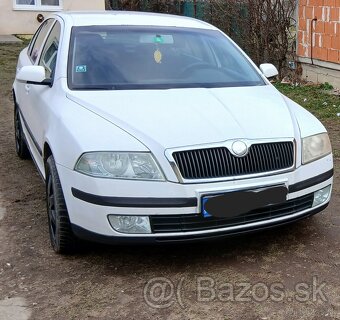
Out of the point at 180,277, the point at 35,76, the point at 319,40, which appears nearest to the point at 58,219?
the point at 180,277

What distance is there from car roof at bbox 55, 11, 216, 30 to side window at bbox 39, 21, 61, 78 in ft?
0.48

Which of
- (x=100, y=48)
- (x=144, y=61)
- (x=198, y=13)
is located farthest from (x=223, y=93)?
(x=198, y=13)

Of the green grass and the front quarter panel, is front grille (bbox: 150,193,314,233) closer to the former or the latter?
the front quarter panel

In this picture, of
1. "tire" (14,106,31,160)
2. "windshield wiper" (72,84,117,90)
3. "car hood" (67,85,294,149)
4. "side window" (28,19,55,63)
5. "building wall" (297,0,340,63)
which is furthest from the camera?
"building wall" (297,0,340,63)

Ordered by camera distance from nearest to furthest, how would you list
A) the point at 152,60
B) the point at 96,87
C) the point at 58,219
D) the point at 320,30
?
the point at 58,219 < the point at 96,87 < the point at 152,60 < the point at 320,30

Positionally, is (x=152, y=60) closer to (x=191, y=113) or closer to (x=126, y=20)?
(x=126, y=20)

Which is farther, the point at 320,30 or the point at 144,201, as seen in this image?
the point at 320,30

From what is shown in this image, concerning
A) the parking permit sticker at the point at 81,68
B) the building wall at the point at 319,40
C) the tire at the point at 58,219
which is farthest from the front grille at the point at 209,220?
the building wall at the point at 319,40

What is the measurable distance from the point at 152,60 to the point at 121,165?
1483 millimetres

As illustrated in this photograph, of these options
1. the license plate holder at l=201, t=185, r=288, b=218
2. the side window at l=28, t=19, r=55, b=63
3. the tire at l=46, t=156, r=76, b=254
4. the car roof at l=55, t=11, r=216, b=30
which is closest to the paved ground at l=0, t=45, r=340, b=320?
the tire at l=46, t=156, r=76, b=254

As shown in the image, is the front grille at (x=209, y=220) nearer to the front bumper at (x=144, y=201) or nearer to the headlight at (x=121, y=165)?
the front bumper at (x=144, y=201)

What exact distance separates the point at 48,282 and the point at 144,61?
1974 mm

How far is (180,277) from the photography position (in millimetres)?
3467

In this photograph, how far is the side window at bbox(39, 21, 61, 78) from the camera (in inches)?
183
